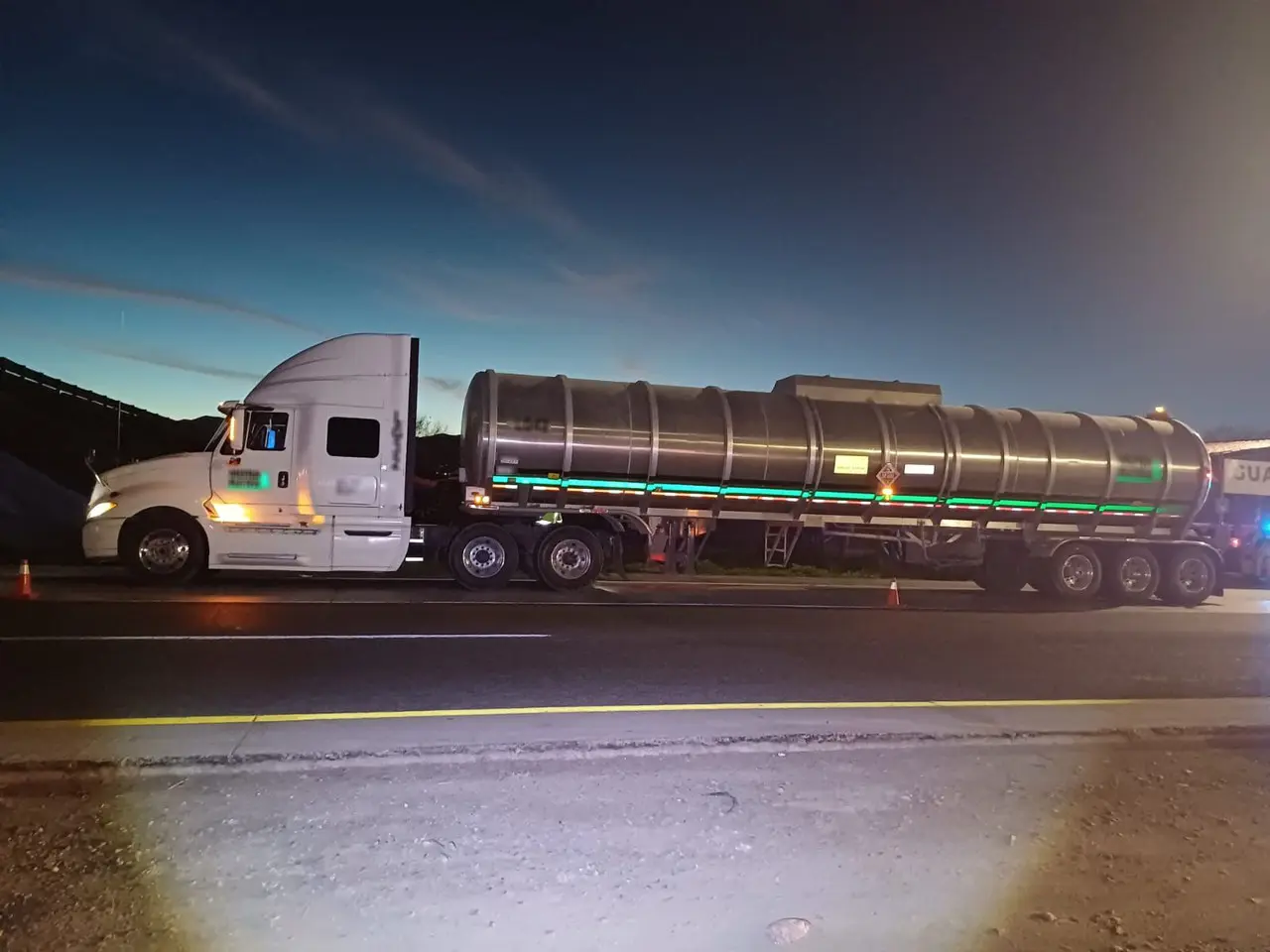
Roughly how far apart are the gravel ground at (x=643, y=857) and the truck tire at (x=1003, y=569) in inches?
454

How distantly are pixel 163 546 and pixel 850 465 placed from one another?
412 inches

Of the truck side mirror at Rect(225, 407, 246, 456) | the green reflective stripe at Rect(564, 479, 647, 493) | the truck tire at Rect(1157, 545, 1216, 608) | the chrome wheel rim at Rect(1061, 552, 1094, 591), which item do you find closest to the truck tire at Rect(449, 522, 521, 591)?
the green reflective stripe at Rect(564, 479, 647, 493)

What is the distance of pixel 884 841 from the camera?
4.90 meters

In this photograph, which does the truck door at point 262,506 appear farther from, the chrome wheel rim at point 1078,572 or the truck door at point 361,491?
the chrome wheel rim at point 1078,572

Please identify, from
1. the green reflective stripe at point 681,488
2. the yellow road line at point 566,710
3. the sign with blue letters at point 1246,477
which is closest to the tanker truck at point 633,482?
the green reflective stripe at point 681,488

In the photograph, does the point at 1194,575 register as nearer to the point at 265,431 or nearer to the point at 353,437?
the point at 353,437

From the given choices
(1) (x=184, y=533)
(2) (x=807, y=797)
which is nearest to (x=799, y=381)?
(1) (x=184, y=533)

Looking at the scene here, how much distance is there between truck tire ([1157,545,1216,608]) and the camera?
56.4ft

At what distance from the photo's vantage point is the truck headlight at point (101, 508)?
Result: 534 inches

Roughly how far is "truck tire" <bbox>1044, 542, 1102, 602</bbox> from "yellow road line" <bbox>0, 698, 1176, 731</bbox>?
29.2ft

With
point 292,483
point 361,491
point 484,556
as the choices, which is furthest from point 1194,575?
point 292,483

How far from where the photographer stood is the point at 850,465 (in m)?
15.9

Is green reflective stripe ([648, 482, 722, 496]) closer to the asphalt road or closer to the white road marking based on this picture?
the asphalt road

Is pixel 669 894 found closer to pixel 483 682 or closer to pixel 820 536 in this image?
pixel 483 682
